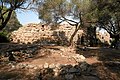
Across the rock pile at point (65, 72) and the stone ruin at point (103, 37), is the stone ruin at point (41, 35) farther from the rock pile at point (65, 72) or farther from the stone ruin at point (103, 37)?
the rock pile at point (65, 72)

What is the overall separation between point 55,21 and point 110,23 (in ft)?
34.9

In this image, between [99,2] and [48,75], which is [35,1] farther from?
[48,75]

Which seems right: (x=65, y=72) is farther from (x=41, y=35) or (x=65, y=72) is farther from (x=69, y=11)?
(x=41, y=35)

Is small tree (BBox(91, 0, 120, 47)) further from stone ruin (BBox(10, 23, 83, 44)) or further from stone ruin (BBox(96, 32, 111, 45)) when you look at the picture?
stone ruin (BBox(96, 32, 111, 45))

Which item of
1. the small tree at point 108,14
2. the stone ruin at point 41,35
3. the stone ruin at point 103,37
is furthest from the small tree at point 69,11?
the stone ruin at point 103,37

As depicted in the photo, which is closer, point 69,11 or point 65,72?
point 65,72

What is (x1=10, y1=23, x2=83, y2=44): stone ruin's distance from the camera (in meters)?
44.1

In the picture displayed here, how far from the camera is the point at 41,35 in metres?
44.9

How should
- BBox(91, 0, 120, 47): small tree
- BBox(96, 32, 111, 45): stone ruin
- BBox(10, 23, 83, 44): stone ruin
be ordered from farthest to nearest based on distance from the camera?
BBox(96, 32, 111, 45): stone ruin
BBox(10, 23, 83, 44): stone ruin
BBox(91, 0, 120, 47): small tree

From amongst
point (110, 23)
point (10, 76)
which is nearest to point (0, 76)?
point (10, 76)

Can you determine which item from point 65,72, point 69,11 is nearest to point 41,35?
point 69,11

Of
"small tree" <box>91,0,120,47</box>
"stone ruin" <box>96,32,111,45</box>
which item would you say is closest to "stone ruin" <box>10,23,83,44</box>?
"stone ruin" <box>96,32,111,45</box>

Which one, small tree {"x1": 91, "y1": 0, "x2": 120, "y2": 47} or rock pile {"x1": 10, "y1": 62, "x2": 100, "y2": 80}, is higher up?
small tree {"x1": 91, "y1": 0, "x2": 120, "y2": 47}

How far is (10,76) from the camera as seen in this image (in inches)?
628
